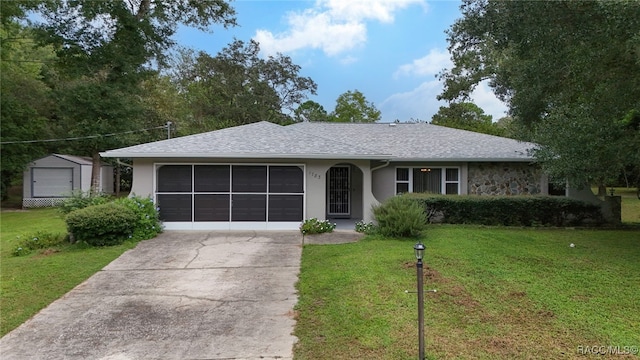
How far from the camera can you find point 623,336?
411 centimetres

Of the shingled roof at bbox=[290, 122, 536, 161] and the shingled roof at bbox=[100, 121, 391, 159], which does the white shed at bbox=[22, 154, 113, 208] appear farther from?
the shingled roof at bbox=[290, 122, 536, 161]

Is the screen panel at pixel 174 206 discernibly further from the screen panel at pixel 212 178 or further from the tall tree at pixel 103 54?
the tall tree at pixel 103 54

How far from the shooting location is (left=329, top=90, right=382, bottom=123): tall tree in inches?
1636

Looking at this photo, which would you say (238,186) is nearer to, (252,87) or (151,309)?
(151,309)

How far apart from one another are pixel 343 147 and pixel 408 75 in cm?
1007

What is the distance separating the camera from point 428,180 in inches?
547

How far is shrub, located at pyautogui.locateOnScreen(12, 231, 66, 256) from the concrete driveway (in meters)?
2.90

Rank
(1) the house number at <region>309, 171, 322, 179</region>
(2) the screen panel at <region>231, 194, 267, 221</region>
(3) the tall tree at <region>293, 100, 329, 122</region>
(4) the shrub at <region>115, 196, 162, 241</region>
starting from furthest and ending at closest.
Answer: (3) the tall tree at <region>293, 100, 329, 122</region>, (1) the house number at <region>309, 171, 322, 179</region>, (2) the screen panel at <region>231, 194, 267, 221</region>, (4) the shrub at <region>115, 196, 162, 241</region>

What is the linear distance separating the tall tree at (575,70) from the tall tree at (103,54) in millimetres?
18533

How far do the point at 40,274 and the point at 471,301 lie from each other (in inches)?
289

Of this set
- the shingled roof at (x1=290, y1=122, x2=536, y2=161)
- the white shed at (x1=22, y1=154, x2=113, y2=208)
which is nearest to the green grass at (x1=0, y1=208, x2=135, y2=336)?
the shingled roof at (x1=290, y1=122, x2=536, y2=161)

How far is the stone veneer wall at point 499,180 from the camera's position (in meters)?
13.7

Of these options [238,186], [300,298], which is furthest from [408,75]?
[300,298]
